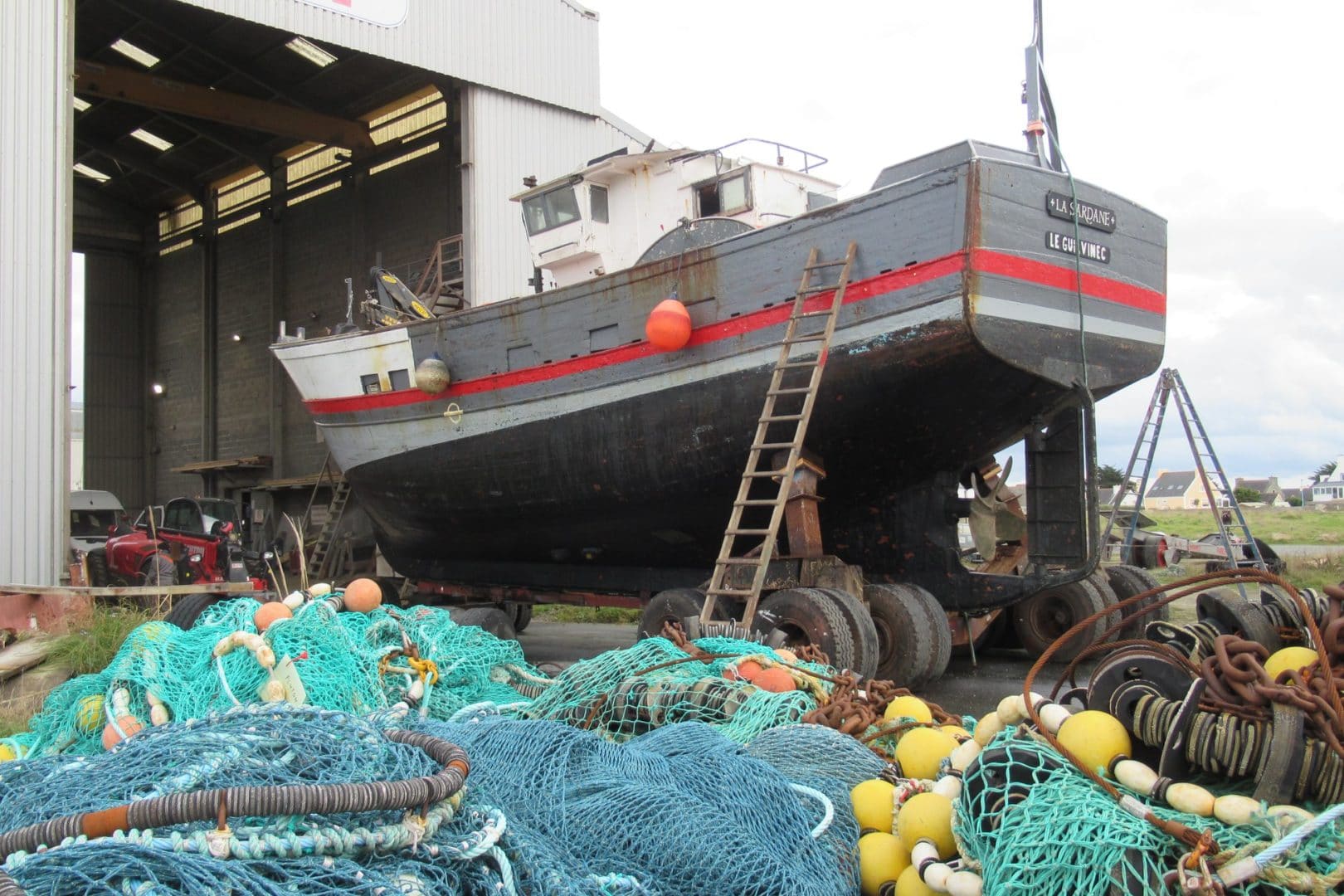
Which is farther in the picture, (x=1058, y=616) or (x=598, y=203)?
(x=598, y=203)

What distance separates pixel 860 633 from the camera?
22.8 feet

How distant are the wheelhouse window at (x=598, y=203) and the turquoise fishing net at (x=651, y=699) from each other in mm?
7452

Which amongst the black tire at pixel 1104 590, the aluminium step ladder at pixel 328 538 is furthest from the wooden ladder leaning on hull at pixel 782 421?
the aluminium step ladder at pixel 328 538

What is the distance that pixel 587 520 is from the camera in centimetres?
1005

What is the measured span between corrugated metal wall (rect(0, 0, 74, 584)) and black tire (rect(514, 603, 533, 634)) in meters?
5.04

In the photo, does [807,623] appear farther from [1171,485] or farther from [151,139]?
[1171,485]

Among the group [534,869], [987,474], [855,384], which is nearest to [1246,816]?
[534,869]

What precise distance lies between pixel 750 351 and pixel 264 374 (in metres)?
20.8

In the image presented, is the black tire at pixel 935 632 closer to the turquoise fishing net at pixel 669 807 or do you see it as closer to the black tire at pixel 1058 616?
the black tire at pixel 1058 616

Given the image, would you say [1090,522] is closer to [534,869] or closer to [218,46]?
[534,869]

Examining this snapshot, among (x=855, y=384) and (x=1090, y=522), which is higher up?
(x=855, y=384)

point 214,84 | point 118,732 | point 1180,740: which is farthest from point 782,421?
point 214,84

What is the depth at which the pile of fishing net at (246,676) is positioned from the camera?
3715 millimetres

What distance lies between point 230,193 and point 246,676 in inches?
1071
